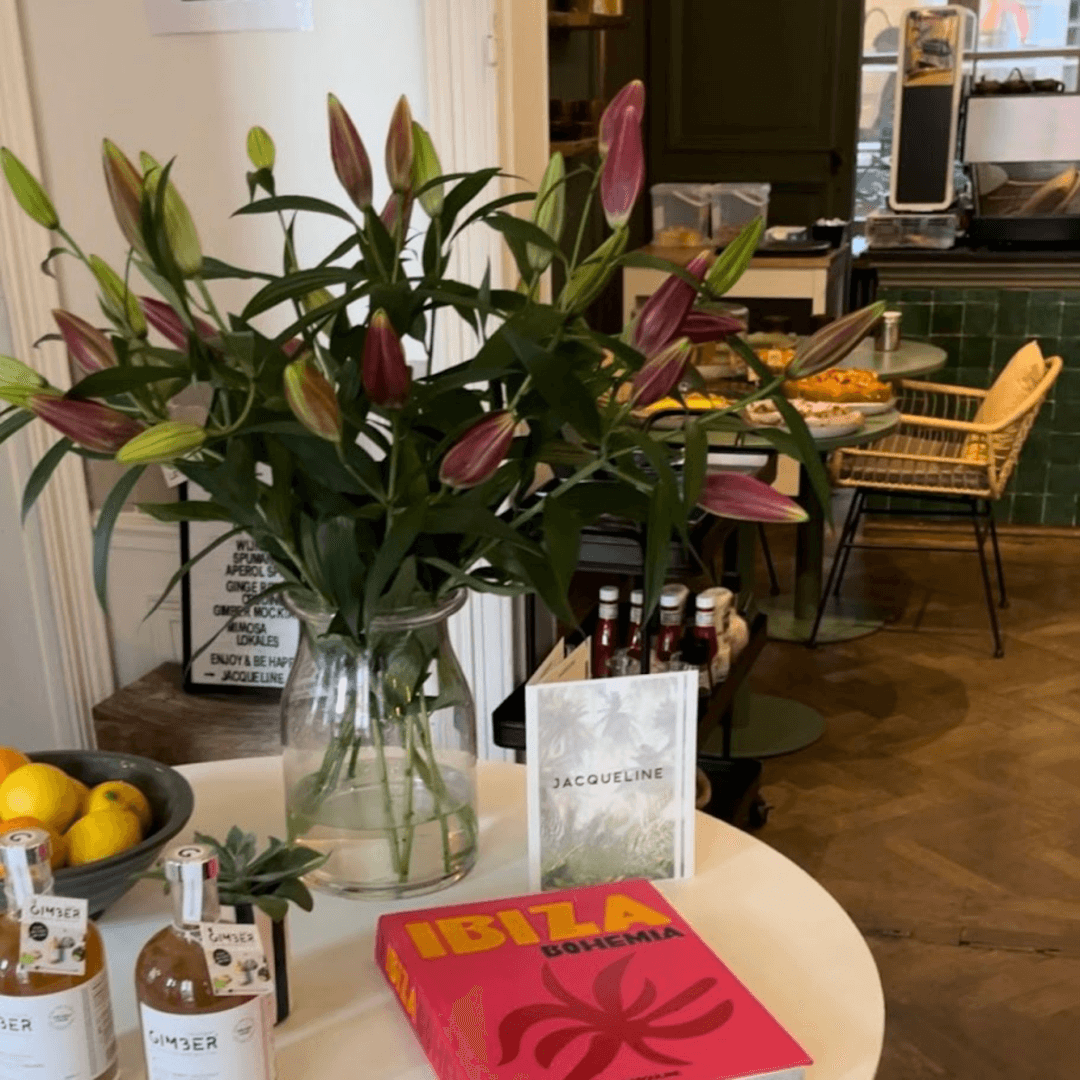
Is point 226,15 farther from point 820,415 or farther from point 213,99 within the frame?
point 820,415

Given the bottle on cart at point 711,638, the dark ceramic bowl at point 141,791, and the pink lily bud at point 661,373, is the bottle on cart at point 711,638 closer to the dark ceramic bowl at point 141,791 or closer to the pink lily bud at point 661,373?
the dark ceramic bowl at point 141,791

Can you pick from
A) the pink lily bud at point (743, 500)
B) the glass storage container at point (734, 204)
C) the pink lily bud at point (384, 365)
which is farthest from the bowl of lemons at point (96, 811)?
the glass storage container at point (734, 204)

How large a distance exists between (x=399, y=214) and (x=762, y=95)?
578cm

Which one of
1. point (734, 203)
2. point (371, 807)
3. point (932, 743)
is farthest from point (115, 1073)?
point (734, 203)

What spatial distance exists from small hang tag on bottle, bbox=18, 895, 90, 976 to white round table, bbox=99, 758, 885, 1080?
175 millimetres

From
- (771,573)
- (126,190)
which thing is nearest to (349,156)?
(126,190)

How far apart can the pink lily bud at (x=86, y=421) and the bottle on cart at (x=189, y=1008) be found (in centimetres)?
30

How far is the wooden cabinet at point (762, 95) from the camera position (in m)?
6.38

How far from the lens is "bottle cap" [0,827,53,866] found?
95 centimetres

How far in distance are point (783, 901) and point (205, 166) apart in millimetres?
1590

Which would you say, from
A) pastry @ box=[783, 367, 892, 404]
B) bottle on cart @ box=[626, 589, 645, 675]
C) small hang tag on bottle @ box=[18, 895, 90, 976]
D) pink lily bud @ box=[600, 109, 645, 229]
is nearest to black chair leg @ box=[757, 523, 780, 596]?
pastry @ box=[783, 367, 892, 404]

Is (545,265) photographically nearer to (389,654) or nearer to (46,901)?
(389,654)

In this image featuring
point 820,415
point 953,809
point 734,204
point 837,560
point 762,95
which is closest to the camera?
point 953,809

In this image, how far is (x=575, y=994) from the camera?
1090 mm
